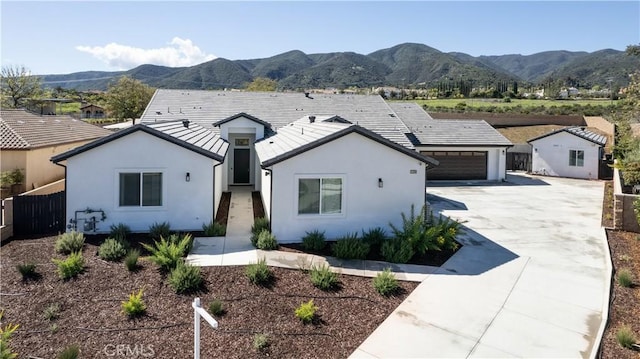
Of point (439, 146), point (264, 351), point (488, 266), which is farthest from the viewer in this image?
point (439, 146)

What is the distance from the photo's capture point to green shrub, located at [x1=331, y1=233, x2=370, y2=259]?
430 inches

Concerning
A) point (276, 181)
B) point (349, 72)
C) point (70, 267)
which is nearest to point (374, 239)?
point (276, 181)

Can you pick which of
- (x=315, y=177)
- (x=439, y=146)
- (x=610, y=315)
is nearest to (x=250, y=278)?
(x=315, y=177)

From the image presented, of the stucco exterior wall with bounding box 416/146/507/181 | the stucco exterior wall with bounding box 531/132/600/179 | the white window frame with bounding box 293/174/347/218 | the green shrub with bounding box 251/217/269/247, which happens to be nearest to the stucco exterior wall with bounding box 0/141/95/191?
the green shrub with bounding box 251/217/269/247

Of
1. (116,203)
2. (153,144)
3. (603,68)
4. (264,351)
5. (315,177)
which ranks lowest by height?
(264,351)

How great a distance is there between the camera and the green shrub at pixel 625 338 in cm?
706

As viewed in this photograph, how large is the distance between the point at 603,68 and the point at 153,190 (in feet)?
408

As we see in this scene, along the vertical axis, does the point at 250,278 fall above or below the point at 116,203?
below

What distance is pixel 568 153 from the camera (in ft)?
95.4

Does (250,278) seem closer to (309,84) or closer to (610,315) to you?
(610,315)

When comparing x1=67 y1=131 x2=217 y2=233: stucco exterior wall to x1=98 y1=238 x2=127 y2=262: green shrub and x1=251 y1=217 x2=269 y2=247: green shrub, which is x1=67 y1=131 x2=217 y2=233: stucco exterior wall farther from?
x1=98 y1=238 x2=127 y2=262: green shrub

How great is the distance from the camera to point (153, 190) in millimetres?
12891

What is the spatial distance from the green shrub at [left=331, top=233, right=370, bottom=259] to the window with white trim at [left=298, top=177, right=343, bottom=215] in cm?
146

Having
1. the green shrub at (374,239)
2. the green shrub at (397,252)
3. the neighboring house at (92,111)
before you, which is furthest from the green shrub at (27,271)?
the neighboring house at (92,111)
